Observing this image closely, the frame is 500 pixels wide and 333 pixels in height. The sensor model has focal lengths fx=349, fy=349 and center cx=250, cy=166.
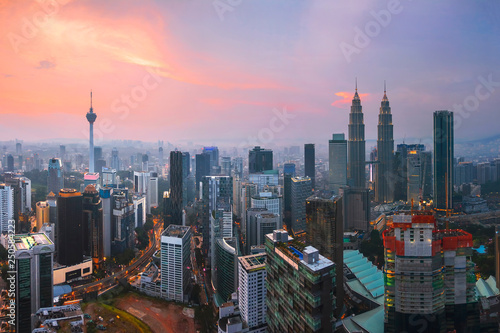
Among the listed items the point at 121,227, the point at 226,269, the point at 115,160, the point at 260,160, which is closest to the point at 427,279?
the point at 226,269

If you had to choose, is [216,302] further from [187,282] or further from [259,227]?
[259,227]

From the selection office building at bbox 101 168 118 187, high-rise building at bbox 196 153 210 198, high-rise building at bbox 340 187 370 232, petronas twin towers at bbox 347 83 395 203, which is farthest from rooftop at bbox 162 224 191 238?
office building at bbox 101 168 118 187

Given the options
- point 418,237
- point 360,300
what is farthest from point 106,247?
point 418,237

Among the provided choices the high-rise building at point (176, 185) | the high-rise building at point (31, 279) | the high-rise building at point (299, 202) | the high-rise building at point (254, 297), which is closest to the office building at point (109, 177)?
the high-rise building at point (176, 185)

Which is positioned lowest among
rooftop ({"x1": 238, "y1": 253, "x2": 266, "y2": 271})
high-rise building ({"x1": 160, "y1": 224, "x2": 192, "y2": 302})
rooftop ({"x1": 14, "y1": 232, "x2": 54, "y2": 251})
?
high-rise building ({"x1": 160, "y1": 224, "x2": 192, "y2": 302})

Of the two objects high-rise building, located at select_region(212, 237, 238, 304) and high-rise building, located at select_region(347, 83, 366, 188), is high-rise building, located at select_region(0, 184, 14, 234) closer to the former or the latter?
high-rise building, located at select_region(212, 237, 238, 304)

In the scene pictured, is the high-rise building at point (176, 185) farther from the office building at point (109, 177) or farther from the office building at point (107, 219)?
the office building at point (109, 177)
